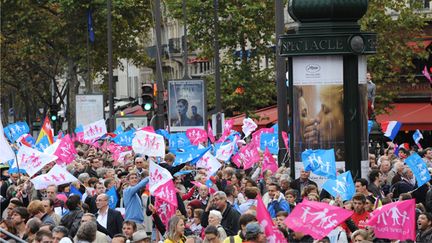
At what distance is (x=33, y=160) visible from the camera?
22062mm

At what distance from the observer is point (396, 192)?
821 inches

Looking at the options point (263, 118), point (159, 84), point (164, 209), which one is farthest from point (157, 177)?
point (263, 118)

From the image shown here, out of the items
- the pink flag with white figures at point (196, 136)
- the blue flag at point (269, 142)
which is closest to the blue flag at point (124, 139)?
the pink flag with white figures at point (196, 136)

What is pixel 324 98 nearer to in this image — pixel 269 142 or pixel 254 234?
pixel 269 142

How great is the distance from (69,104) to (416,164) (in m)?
51.9

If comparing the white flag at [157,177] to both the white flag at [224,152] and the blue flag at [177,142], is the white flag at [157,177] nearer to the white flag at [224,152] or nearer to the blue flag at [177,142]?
the white flag at [224,152]

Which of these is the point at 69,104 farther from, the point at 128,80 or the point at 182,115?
the point at 182,115

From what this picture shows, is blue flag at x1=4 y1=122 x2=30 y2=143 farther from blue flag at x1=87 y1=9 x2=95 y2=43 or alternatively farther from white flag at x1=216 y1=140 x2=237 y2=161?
blue flag at x1=87 y1=9 x2=95 y2=43

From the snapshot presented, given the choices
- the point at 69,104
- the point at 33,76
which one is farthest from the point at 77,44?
the point at 33,76

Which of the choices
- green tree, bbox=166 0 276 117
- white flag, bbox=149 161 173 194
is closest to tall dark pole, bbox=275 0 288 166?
white flag, bbox=149 161 173 194

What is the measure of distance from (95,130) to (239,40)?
59.7 feet

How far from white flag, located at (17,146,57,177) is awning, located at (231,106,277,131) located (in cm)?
3002

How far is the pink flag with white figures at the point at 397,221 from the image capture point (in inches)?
559

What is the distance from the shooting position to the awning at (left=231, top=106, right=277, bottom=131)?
5291 cm
